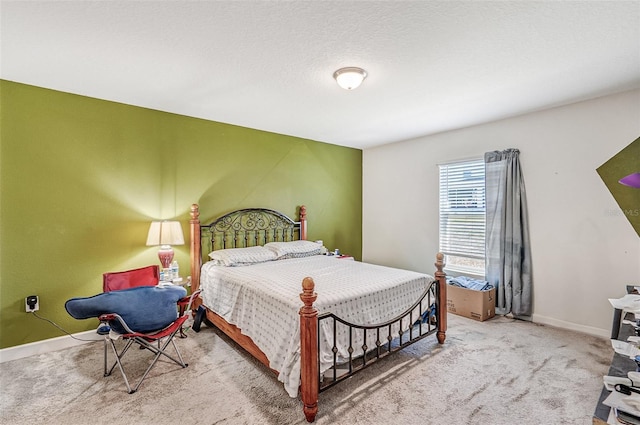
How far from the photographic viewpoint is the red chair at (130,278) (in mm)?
2962

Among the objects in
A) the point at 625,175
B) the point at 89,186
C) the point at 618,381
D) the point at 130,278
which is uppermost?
the point at 625,175

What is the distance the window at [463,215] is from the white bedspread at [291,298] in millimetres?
1694

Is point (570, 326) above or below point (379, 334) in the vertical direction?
below

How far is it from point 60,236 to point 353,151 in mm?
4568

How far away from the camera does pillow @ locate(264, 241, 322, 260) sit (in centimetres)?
404

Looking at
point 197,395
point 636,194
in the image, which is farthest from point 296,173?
point 636,194

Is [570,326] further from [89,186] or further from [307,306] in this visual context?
[89,186]

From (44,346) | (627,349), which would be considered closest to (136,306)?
(44,346)

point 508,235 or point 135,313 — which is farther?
point 508,235

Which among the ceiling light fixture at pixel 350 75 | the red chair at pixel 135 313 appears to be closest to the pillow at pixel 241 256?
the red chair at pixel 135 313

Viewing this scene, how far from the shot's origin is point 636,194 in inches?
120

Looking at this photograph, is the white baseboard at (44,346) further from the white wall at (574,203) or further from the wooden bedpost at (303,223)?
the white wall at (574,203)

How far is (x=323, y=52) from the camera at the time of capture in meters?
2.33

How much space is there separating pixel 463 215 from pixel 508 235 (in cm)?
72
